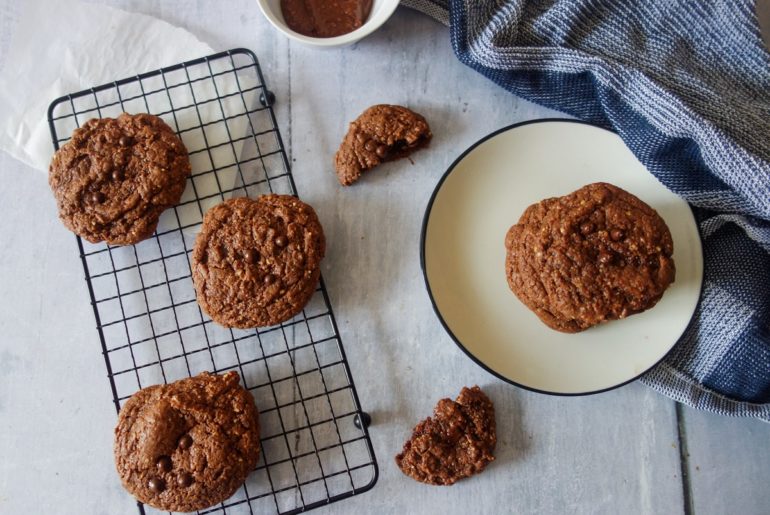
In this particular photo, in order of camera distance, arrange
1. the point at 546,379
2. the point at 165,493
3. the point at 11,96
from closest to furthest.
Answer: the point at 165,493 → the point at 546,379 → the point at 11,96

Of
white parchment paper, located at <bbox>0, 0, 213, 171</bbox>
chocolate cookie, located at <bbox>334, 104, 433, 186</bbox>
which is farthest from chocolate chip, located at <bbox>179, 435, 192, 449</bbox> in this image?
white parchment paper, located at <bbox>0, 0, 213, 171</bbox>

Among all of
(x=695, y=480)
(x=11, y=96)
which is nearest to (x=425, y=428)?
(x=695, y=480)

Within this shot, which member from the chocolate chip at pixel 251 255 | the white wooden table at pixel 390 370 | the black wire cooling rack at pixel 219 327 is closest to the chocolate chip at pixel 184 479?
the black wire cooling rack at pixel 219 327

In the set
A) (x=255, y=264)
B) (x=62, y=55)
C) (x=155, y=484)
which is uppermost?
(x=62, y=55)

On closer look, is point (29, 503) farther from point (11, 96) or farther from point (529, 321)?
point (529, 321)

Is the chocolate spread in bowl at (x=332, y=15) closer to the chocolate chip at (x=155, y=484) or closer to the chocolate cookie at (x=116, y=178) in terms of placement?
the chocolate cookie at (x=116, y=178)

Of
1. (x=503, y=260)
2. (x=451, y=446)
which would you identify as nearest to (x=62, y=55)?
(x=503, y=260)

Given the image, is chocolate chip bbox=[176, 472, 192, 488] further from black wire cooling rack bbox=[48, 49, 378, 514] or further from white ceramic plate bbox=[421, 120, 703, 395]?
white ceramic plate bbox=[421, 120, 703, 395]

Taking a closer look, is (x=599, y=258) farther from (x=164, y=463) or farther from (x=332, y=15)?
(x=164, y=463)
